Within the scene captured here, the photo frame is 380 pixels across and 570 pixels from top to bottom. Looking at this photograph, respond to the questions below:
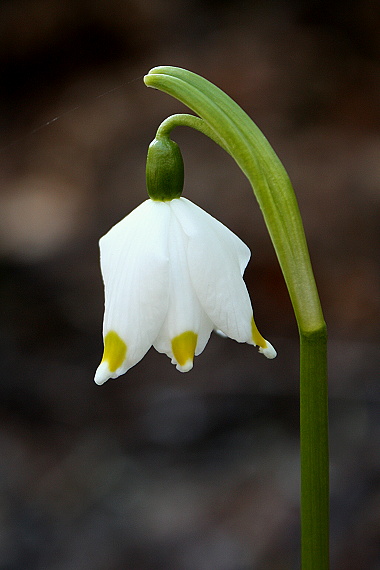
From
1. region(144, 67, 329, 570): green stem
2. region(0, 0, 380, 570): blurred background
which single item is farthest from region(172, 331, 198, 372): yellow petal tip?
region(0, 0, 380, 570): blurred background

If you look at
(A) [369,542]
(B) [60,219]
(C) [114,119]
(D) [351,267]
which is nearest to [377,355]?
(D) [351,267]

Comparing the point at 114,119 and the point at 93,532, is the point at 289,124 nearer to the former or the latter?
the point at 114,119

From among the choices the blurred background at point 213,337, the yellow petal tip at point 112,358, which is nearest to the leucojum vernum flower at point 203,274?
the yellow petal tip at point 112,358

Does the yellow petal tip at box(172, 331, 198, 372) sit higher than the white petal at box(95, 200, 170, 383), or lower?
lower

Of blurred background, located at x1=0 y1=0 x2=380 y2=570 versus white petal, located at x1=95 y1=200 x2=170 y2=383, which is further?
blurred background, located at x1=0 y1=0 x2=380 y2=570

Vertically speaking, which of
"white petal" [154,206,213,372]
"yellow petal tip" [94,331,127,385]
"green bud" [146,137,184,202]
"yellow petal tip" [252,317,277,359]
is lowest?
"yellow petal tip" [94,331,127,385]

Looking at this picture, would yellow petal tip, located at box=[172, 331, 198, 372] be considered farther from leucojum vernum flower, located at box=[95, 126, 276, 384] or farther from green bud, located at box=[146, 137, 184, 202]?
green bud, located at box=[146, 137, 184, 202]

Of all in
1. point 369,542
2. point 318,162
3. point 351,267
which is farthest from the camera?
point 318,162

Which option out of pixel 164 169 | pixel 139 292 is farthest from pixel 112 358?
pixel 164 169
